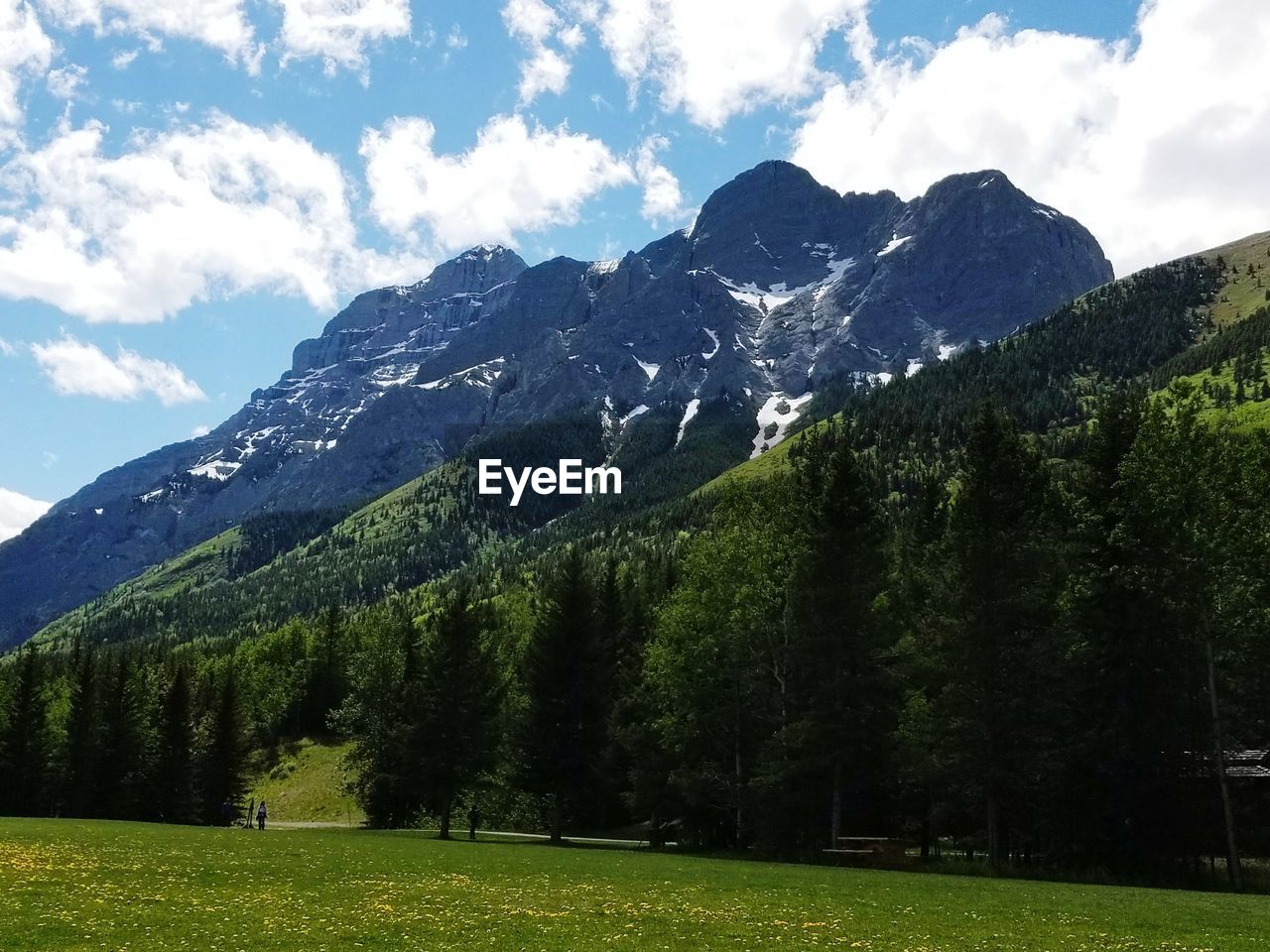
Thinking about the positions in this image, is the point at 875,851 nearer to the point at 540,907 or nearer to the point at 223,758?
the point at 540,907

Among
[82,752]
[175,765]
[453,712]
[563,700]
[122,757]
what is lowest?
[175,765]

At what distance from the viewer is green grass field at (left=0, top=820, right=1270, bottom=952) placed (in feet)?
56.7

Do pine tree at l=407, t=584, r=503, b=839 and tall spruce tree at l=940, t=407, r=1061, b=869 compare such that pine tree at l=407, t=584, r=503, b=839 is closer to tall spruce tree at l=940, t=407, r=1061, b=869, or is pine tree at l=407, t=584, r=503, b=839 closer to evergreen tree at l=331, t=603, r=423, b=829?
evergreen tree at l=331, t=603, r=423, b=829

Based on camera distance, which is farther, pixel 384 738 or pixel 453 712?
pixel 384 738

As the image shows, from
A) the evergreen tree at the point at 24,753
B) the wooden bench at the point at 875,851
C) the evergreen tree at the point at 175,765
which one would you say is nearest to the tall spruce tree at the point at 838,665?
the wooden bench at the point at 875,851

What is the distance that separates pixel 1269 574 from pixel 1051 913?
20.9 meters

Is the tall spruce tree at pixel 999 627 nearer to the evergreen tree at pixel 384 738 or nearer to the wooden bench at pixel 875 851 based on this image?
the wooden bench at pixel 875 851

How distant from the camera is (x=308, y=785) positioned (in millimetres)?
110062

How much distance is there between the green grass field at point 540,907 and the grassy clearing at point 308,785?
216ft

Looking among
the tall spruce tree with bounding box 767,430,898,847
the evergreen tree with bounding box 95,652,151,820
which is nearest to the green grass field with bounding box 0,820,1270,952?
the tall spruce tree with bounding box 767,430,898,847

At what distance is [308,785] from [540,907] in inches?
3915

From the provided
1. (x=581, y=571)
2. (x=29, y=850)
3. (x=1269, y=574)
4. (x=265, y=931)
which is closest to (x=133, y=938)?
(x=265, y=931)

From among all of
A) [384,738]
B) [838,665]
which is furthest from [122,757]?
[838,665]

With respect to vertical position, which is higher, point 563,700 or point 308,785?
point 563,700
